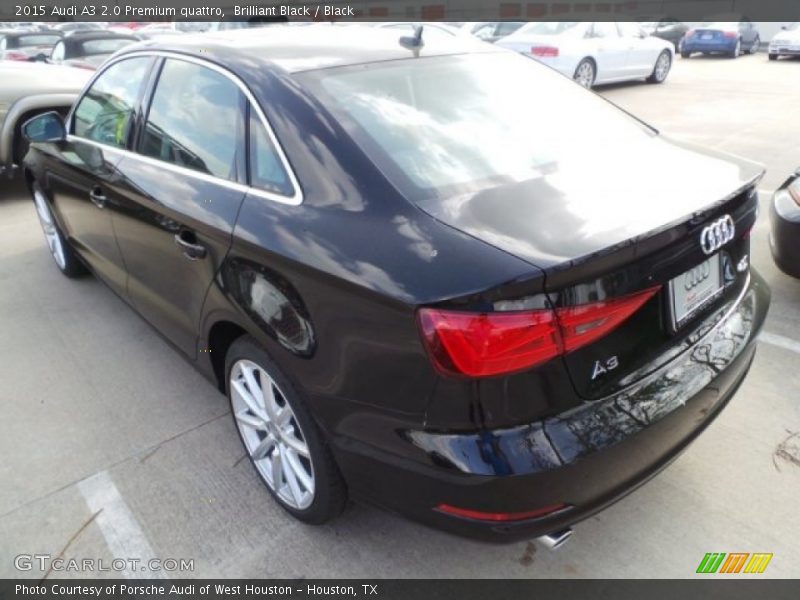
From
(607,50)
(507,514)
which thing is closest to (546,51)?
(607,50)

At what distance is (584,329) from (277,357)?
1005 millimetres

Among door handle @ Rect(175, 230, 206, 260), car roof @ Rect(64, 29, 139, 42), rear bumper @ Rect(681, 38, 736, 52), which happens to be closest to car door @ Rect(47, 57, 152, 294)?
door handle @ Rect(175, 230, 206, 260)

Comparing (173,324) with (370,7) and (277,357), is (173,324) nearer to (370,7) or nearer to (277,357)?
(277,357)

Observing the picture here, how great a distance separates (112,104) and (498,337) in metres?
2.77

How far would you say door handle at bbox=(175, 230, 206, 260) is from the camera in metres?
2.37

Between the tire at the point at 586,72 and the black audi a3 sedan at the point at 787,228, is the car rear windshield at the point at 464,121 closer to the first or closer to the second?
the black audi a3 sedan at the point at 787,228

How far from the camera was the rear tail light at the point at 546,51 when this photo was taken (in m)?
10.6

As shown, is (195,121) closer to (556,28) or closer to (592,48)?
(592,48)

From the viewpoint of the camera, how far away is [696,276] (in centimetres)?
188

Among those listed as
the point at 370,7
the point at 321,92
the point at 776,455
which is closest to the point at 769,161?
the point at 776,455

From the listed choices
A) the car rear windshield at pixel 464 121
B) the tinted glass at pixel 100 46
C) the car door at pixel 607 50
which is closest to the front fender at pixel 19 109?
the tinted glass at pixel 100 46

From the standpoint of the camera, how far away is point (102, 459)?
8.96 ft

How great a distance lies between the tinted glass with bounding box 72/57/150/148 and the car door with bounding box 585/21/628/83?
31.2 ft

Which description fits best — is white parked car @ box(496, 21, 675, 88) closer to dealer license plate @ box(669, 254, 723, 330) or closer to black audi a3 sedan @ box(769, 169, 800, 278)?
black audi a3 sedan @ box(769, 169, 800, 278)
